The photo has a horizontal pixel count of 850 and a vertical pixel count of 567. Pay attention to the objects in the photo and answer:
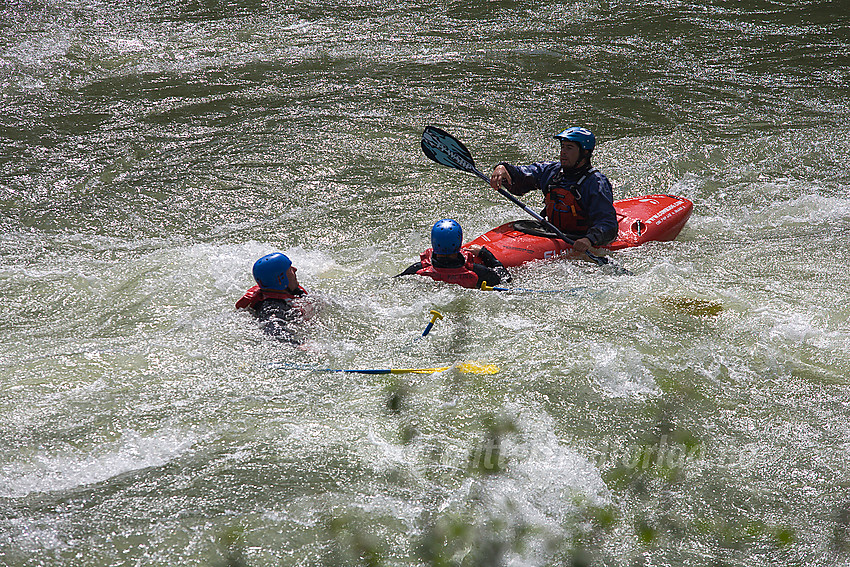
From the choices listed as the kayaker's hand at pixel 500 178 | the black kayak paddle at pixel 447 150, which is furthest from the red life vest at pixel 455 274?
the black kayak paddle at pixel 447 150

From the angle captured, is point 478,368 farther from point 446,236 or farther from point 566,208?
point 566,208

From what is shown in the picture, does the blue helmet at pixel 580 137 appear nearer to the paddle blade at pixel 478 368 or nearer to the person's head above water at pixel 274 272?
the paddle blade at pixel 478 368

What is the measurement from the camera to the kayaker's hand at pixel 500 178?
6629 mm

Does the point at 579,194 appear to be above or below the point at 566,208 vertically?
above

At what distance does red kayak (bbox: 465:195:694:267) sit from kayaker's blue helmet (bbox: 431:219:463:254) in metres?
0.66

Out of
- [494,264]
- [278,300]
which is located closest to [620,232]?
[494,264]

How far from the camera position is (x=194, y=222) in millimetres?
7570

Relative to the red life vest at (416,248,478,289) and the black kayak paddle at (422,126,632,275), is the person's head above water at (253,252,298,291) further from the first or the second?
the black kayak paddle at (422,126,632,275)

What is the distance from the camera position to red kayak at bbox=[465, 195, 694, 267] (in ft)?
20.4

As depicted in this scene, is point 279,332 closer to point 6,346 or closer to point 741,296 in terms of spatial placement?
point 6,346

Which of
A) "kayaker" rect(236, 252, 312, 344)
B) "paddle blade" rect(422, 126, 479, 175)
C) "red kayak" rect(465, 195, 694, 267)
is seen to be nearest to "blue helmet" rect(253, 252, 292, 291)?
"kayaker" rect(236, 252, 312, 344)

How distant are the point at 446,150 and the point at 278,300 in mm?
2553

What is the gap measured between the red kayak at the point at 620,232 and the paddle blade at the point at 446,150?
711 mm

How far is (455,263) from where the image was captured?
571 centimetres
